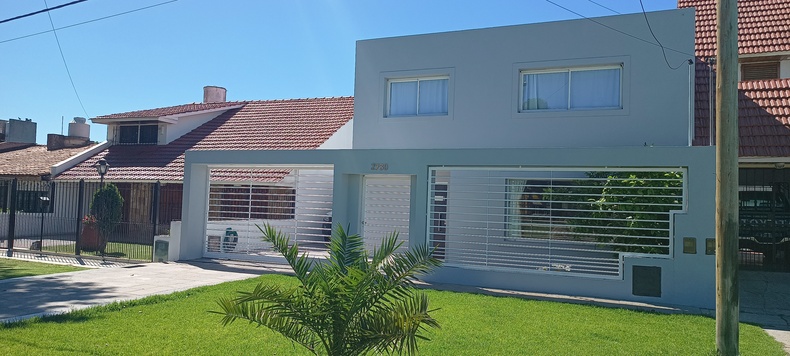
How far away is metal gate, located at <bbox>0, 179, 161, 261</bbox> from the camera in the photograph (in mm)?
17531

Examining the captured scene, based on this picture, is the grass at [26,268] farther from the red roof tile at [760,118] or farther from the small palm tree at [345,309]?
the red roof tile at [760,118]

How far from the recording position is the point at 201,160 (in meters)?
16.6

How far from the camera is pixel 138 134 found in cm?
2698

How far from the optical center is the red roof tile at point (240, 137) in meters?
23.1

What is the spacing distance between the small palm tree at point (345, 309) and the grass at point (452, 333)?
2.35m

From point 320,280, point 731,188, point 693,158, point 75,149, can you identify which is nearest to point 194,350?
point 320,280

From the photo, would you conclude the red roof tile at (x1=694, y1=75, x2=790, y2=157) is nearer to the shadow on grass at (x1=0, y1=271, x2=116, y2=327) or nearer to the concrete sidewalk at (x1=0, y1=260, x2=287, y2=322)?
the concrete sidewalk at (x1=0, y1=260, x2=287, y2=322)

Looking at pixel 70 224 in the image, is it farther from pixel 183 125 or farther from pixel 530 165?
pixel 530 165

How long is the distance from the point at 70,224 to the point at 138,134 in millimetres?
8397

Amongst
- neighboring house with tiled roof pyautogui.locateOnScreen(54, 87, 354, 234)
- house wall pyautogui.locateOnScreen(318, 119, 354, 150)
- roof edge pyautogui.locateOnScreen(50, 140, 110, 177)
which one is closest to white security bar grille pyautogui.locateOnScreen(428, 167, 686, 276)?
house wall pyautogui.locateOnScreen(318, 119, 354, 150)

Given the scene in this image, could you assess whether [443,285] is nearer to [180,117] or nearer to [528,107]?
[528,107]

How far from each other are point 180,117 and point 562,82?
1779cm

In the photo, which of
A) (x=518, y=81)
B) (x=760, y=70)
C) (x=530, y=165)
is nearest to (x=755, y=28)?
(x=760, y=70)

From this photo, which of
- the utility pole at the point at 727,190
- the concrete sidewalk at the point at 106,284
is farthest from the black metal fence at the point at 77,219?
the utility pole at the point at 727,190
